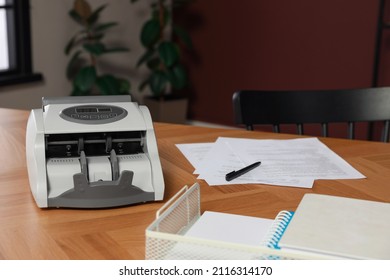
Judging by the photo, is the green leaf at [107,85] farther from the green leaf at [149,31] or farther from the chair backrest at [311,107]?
the chair backrest at [311,107]

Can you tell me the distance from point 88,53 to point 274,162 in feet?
9.51

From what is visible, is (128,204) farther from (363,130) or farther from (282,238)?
(363,130)

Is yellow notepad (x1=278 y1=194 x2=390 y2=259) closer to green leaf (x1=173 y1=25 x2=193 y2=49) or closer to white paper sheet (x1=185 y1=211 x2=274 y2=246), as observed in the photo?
white paper sheet (x1=185 y1=211 x2=274 y2=246)

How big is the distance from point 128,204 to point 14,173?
1.01ft

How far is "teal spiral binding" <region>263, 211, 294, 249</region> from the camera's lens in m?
0.92

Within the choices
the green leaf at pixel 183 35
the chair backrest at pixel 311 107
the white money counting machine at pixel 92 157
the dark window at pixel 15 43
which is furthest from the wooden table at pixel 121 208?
the green leaf at pixel 183 35

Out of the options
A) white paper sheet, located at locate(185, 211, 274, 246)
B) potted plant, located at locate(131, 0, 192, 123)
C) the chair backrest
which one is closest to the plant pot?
potted plant, located at locate(131, 0, 192, 123)

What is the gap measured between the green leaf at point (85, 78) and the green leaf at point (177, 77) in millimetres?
549

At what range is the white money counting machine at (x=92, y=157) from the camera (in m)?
1.11

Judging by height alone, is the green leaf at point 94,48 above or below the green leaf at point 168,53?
above

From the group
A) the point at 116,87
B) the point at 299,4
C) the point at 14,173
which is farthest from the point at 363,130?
the point at 14,173
